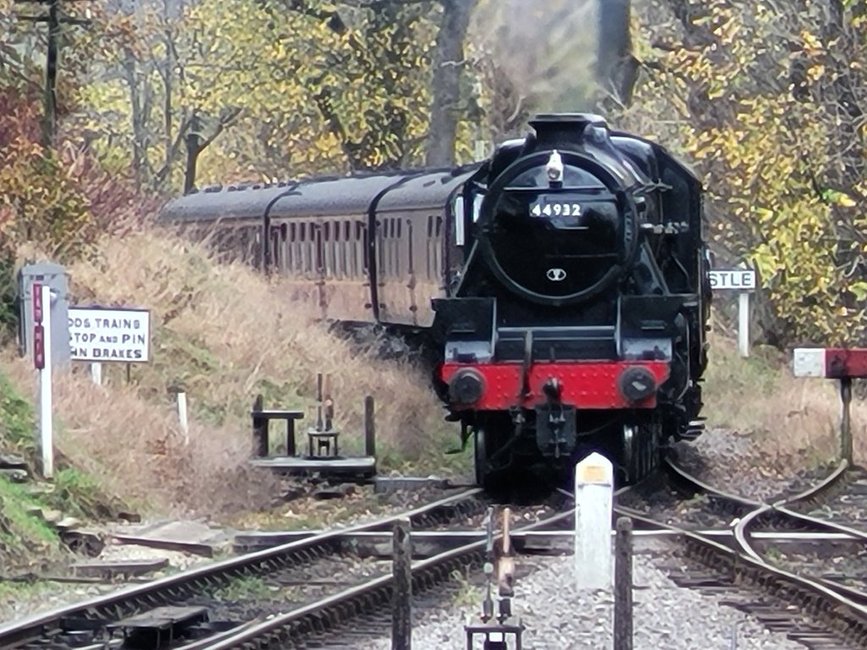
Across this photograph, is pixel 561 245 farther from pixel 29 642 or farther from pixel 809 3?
pixel 809 3

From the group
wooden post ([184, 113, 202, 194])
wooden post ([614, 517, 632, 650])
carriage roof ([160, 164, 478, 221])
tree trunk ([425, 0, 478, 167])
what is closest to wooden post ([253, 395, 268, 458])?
carriage roof ([160, 164, 478, 221])

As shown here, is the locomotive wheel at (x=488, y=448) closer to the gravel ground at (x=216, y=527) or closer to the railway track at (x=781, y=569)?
the gravel ground at (x=216, y=527)

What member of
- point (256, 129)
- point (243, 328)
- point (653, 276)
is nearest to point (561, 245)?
point (653, 276)

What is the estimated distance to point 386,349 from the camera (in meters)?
24.3

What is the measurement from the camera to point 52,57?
18.9 metres

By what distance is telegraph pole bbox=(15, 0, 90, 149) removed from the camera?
1873 centimetres

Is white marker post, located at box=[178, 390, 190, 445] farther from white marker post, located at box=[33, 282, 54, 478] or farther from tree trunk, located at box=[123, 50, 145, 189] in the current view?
tree trunk, located at box=[123, 50, 145, 189]

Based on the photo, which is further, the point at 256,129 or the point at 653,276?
the point at 256,129

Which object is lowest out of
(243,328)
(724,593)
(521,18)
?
(724,593)

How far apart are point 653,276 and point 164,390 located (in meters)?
4.84

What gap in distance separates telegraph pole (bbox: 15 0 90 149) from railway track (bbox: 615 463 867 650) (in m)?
7.18

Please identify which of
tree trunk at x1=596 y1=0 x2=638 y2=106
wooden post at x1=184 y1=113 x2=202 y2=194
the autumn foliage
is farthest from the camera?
wooden post at x1=184 y1=113 x2=202 y2=194

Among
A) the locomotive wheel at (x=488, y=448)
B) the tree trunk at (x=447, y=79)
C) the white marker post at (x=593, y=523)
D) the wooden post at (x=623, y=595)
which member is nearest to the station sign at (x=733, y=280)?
the tree trunk at (x=447, y=79)

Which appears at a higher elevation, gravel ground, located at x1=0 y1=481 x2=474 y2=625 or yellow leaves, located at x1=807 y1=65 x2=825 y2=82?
yellow leaves, located at x1=807 y1=65 x2=825 y2=82
